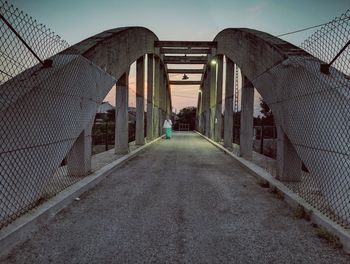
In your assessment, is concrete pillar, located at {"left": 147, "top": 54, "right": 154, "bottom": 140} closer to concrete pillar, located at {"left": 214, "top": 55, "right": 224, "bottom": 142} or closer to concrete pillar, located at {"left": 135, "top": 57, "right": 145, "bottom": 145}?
concrete pillar, located at {"left": 135, "top": 57, "right": 145, "bottom": 145}

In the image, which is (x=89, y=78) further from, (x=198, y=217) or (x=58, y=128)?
(x=198, y=217)

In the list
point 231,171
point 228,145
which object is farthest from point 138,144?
point 231,171

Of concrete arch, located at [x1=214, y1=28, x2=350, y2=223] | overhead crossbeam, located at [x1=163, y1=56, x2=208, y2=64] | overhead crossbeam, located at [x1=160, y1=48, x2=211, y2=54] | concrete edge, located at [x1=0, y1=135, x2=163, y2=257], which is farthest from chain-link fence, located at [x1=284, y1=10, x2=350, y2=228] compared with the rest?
overhead crossbeam, located at [x1=163, y1=56, x2=208, y2=64]

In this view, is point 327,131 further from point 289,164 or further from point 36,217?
point 36,217

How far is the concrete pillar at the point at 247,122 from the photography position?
37.4ft

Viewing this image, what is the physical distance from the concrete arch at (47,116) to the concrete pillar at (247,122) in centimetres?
559

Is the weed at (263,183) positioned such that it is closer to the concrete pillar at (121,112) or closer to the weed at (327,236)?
the weed at (327,236)

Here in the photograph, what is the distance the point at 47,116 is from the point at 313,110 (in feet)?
16.1

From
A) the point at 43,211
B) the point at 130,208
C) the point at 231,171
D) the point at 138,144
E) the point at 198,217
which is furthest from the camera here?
the point at 138,144

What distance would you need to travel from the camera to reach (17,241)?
3564 millimetres

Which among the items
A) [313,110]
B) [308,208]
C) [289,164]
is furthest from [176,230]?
[289,164]

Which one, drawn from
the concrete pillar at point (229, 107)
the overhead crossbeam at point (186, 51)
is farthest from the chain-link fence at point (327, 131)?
the overhead crossbeam at point (186, 51)

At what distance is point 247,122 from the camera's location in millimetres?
11445

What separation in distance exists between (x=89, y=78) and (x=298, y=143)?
17.1 ft
